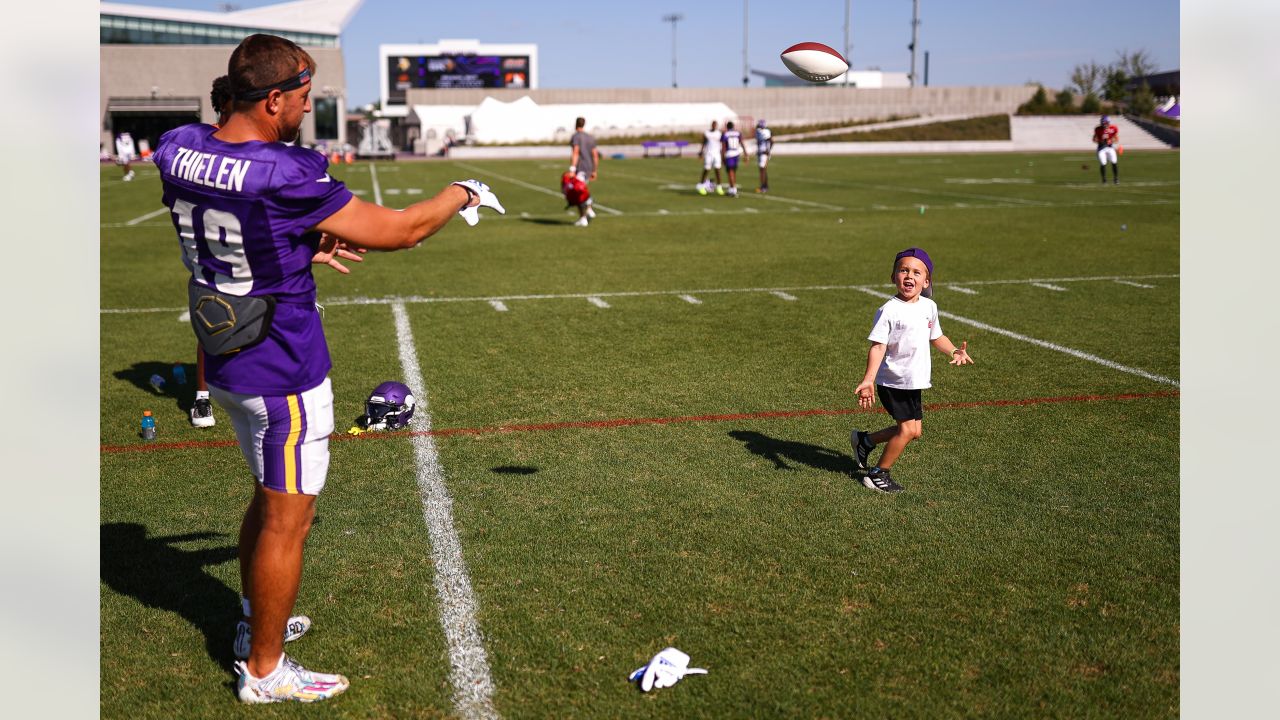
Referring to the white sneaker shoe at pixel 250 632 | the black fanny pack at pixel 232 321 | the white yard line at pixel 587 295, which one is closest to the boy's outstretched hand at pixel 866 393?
the white sneaker shoe at pixel 250 632

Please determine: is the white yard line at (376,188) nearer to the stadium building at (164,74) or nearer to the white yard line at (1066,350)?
the white yard line at (1066,350)

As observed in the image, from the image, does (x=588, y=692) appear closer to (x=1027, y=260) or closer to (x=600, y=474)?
(x=600, y=474)

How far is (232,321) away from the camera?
11.5ft

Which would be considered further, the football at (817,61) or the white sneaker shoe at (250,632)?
the football at (817,61)

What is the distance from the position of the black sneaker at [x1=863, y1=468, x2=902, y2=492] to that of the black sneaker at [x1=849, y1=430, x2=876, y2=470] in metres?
0.19

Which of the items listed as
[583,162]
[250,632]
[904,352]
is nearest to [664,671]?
[250,632]

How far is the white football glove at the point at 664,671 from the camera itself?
3.78 m

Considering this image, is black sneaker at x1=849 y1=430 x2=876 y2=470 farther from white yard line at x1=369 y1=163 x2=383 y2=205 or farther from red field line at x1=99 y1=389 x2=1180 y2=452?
white yard line at x1=369 y1=163 x2=383 y2=205

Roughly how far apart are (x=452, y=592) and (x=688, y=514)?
1384 millimetres

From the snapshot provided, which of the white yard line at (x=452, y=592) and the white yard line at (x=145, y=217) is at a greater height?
the white yard line at (x=145, y=217)

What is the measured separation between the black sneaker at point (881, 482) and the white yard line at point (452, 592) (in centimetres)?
223

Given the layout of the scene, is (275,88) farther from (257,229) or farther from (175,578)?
(175,578)

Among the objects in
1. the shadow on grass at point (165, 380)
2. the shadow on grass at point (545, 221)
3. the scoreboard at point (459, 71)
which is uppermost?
the scoreboard at point (459, 71)

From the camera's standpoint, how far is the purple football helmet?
6.64m
